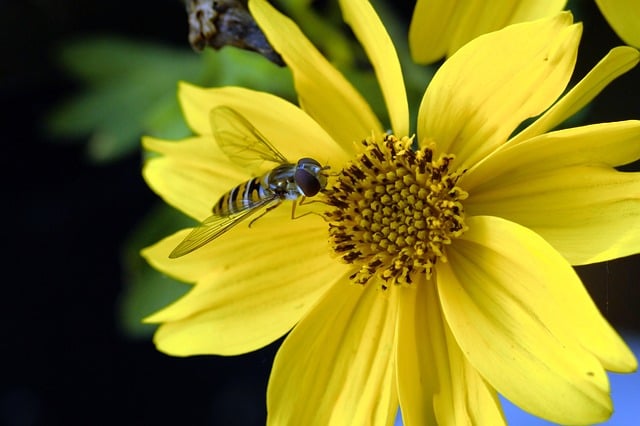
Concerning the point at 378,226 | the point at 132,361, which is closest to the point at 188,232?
the point at 378,226

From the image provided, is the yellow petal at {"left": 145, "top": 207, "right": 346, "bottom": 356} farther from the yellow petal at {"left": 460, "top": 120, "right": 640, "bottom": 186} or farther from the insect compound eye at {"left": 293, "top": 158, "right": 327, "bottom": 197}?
the yellow petal at {"left": 460, "top": 120, "right": 640, "bottom": 186}

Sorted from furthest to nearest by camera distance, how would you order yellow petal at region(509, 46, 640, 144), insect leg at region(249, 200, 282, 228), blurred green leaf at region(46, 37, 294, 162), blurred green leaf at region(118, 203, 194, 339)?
blurred green leaf at region(46, 37, 294, 162) < blurred green leaf at region(118, 203, 194, 339) < insect leg at region(249, 200, 282, 228) < yellow petal at region(509, 46, 640, 144)

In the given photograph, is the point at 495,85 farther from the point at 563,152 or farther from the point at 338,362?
the point at 338,362

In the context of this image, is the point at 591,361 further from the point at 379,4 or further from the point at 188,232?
the point at 379,4

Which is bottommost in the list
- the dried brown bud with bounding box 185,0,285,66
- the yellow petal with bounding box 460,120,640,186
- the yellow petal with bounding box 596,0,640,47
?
the yellow petal with bounding box 460,120,640,186

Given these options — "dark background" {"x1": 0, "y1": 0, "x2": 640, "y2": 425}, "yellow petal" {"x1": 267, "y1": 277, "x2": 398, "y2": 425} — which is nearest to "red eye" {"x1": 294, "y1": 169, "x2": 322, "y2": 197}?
"yellow petal" {"x1": 267, "y1": 277, "x2": 398, "y2": 425}

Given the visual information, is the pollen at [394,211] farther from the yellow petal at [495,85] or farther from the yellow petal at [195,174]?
the yellow petal at [195,174]

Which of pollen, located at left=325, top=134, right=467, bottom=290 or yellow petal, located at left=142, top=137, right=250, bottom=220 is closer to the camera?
pollen, located at left=325, top=134, right=467, bottom=290
